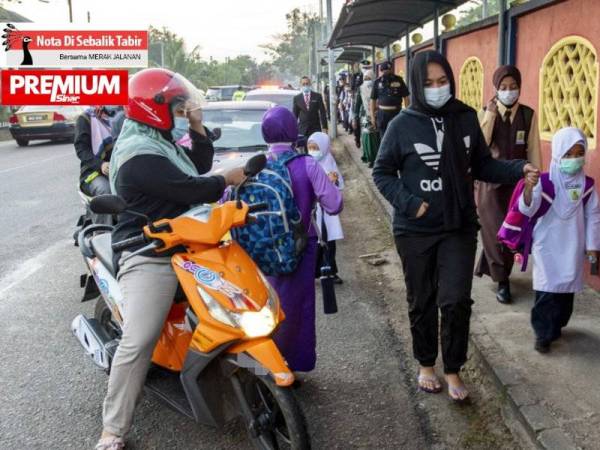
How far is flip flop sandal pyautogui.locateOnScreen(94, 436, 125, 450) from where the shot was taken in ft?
10.1

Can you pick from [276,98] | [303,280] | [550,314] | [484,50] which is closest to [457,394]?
[550,314]

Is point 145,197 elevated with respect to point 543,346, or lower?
elevated

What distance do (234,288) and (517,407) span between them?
1.56 m

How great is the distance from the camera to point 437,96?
11.0 ft

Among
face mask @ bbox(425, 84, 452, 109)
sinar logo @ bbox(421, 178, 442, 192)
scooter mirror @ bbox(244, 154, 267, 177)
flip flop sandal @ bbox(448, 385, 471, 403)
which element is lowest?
flip flop sandal @ bbox(448, 385, 471, 403)

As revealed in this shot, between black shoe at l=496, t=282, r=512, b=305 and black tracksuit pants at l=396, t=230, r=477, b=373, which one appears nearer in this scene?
black tracksuit pants at l=396, t=230, r=477, b=373

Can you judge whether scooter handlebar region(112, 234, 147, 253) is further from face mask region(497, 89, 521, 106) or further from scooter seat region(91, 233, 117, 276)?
face mask region(497, 89, 521, 106)

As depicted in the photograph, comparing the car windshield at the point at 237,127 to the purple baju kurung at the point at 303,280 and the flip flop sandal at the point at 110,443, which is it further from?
the flip flop sandal at the point at 110,443

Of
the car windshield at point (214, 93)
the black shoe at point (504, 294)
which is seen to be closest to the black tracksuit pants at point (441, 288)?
the black shoe at point (504, 294)

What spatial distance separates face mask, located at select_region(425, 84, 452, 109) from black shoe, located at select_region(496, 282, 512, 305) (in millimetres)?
1946

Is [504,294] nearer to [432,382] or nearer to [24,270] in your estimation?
[432,382]

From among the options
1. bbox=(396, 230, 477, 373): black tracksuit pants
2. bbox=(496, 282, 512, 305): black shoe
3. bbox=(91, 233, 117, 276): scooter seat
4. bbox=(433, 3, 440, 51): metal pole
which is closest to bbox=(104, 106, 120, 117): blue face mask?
bbox=(91, 233, 117, 276): scooter seat

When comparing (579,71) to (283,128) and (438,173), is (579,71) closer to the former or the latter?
(438,173)

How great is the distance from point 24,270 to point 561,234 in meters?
5.04
